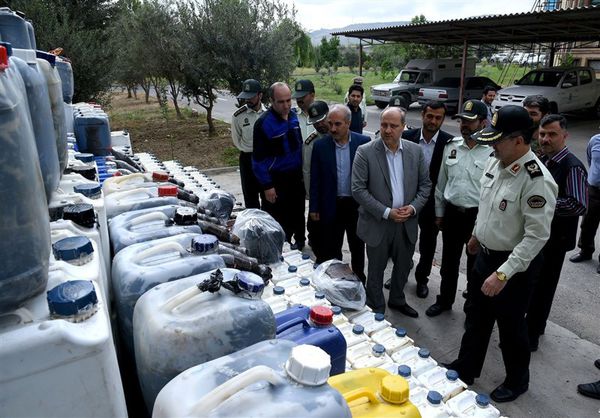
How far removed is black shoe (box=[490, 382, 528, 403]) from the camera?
3004 mm

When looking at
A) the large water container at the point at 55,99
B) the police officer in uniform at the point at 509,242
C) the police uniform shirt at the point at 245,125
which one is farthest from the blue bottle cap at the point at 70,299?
the police uniform shirt at the point at 245,125

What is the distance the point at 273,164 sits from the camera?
15.4 ft

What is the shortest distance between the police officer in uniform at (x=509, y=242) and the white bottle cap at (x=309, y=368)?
1.86m

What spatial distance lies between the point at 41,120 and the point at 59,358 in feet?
3.38

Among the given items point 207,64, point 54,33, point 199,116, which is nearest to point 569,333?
point 207,64

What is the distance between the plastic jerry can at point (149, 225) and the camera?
204cm

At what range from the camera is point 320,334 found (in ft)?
5.86

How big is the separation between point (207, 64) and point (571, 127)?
40.7 feet

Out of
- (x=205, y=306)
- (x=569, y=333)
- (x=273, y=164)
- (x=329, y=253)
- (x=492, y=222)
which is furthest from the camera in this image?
(x=273, y=164)

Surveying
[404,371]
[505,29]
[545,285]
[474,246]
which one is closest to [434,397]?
[404,371]

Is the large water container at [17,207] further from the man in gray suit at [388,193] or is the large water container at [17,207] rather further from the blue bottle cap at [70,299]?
the man in gray suit at [388,193]

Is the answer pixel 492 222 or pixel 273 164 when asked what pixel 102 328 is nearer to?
pixel 492 222

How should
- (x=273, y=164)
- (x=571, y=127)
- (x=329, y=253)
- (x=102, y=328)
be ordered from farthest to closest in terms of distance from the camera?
(x=571, y=127) < (x=273, y=164) < (x=329, y=253) < (x=102, y=328)

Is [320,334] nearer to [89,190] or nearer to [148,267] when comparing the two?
[148,267]
